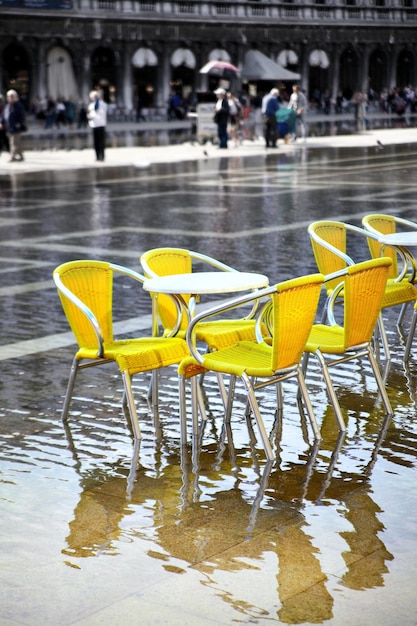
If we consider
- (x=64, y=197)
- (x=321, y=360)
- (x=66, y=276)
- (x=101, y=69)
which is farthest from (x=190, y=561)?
(x=101, y=69)

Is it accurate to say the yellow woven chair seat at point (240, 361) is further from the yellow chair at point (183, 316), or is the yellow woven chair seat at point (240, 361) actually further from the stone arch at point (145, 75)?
the stone arch at point (145, 75)

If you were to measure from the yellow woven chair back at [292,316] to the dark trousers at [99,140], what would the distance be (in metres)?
21.2

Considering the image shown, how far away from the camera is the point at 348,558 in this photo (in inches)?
172

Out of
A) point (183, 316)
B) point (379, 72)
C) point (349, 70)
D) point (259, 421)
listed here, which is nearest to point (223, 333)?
point (183, 316)

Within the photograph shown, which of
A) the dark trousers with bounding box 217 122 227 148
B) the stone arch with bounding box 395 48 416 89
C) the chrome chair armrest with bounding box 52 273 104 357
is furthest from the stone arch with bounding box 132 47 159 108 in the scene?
the chrome chair armrest with bounding box 52 273 104 357

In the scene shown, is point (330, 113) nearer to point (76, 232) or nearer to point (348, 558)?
point (76, 232)

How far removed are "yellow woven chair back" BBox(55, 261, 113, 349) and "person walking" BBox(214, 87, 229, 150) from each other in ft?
77.8

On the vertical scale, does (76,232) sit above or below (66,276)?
below

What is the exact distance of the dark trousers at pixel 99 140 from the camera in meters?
26.7

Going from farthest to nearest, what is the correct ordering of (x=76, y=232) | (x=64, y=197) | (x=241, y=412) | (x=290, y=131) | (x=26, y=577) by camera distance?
(x=290, y=131) < (x=64, y=197) < (x=76, y=232) < (x=241, y=412) < (x=26, y=577)

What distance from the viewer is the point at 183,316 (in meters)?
6.61

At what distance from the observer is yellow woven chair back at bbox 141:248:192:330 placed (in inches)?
269

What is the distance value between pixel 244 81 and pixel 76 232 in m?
44.5

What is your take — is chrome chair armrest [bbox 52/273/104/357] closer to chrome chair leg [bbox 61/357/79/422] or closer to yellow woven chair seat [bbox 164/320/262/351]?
chrome chair leg [bbox 61/357/79/422]
